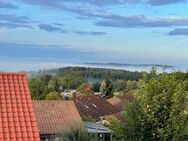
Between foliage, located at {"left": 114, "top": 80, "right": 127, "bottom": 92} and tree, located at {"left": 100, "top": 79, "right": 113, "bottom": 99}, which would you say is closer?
tree, located at {"left": 100, "top": 79, "right": 113, "bottom": 99}

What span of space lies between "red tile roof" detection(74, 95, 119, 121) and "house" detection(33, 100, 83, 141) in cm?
1237

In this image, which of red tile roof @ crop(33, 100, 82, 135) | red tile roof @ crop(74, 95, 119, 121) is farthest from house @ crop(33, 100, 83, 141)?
red tile roof @ crop(74, 95, 119, 121)

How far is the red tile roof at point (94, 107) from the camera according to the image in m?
60.5

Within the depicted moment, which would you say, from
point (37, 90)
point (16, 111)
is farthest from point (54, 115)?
point (37, 90)

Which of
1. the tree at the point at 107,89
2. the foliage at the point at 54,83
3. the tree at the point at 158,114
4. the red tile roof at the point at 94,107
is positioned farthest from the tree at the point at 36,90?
the tree at the point at 158,114

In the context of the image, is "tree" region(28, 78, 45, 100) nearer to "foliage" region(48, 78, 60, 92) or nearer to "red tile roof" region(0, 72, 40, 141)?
"foliage" region(48, 78, 60, 92)

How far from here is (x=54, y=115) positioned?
4256cm

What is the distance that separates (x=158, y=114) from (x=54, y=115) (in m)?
23.7

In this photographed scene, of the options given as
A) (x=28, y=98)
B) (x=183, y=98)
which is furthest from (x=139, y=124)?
(x=28, y=98)

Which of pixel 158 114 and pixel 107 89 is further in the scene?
pixel 107 89

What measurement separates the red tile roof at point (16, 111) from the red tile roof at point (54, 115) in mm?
23111

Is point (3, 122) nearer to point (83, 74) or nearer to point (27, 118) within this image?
point (27, 118)

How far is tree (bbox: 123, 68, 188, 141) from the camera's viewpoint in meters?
19.8

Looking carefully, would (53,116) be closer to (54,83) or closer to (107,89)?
(107,89)
